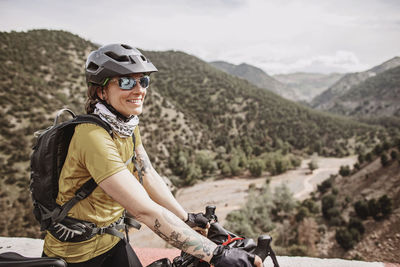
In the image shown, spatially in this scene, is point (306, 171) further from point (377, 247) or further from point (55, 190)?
point (55, 190)

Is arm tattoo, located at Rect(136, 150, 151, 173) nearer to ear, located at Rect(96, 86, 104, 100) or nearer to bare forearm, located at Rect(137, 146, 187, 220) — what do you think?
bare forearm, located at Rect(137, 146, 187, 220)

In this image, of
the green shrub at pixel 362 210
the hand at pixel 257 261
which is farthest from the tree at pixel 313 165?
the hand at pixel 257 261

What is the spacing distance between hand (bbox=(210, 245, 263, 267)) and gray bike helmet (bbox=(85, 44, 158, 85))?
4.92 ft

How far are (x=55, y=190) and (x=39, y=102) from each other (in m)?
33.1

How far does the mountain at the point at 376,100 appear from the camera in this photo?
320 feet

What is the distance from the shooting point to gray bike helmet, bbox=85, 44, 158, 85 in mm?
1865

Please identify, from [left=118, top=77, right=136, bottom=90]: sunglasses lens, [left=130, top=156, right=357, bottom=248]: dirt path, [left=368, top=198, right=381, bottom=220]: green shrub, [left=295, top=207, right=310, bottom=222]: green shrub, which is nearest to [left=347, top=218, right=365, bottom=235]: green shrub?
[left=368, top=198, right=381, bottom=220]: green shrub

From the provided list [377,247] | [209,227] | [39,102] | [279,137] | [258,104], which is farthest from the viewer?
[258,104]

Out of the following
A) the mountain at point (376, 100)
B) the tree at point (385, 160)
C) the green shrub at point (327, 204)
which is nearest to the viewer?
Result: the green shrub at point (327, 204)

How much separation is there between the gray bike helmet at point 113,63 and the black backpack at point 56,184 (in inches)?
16.4

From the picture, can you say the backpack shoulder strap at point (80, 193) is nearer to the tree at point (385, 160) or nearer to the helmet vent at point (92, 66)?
the helmet vent at point (92, 66)

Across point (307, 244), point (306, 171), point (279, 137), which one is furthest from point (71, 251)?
point (279, 137)

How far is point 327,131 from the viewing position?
7012 centimetres

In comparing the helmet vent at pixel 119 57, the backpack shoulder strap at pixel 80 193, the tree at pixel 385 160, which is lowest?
the tree at pixel 385 160
